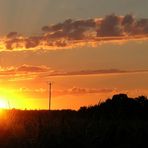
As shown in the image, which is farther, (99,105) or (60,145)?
(99,105)

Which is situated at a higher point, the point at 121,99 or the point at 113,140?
the point at 121,99

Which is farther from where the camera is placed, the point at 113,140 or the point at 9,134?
the point at 9,134

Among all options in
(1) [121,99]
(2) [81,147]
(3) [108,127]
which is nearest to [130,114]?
(1) [121,99]

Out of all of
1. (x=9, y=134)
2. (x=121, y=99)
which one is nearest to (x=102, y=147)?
(x=9, y=134)

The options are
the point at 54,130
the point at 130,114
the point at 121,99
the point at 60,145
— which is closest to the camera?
the point at 60,145

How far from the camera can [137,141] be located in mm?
29281

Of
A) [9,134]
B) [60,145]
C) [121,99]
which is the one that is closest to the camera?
[60,145]

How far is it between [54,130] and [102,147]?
2725mm

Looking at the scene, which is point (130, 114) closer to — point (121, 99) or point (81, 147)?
point (121, 99)

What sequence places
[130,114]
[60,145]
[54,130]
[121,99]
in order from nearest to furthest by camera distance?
[60,145] < [54,130] < [130,114] < [121,99]

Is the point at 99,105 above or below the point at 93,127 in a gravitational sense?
above

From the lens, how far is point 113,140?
29484 mm

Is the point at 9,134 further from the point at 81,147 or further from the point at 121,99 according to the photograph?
the point at 121,99

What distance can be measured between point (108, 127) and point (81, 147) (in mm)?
3921
